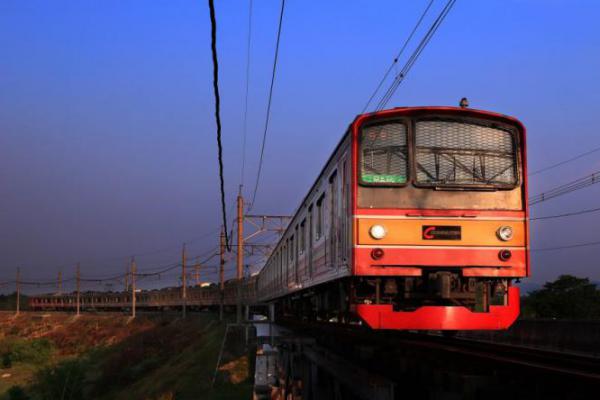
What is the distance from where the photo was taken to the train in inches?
344

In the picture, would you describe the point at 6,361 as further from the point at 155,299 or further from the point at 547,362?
the point at 547,362

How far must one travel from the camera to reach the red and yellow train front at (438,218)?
28.6 feet

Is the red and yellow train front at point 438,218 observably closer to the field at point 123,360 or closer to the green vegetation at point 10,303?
the field at point 123,360

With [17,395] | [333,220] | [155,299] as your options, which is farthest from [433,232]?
[155,299]

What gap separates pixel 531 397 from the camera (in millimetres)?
5766

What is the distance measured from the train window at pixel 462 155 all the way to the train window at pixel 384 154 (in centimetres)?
22

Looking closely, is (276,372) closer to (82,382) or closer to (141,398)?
(141,398)

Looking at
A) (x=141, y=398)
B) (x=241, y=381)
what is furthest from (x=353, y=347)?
(x=141, y=398)

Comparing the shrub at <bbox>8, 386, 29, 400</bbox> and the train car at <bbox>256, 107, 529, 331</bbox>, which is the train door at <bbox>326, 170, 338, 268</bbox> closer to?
the train car at <bbox>256, 107, 529, 331</bbox>

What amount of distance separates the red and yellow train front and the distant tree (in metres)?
22.8

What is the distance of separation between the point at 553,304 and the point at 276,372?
22.7 m

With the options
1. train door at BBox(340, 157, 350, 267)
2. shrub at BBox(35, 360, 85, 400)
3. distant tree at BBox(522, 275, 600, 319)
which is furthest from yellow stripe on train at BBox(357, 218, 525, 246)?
shrub at BBox(35, 360, 85, 400)

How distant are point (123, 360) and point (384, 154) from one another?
3877 centimetres

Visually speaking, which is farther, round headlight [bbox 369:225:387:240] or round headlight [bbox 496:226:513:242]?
round headlight [bbox 496:226:513:242]
